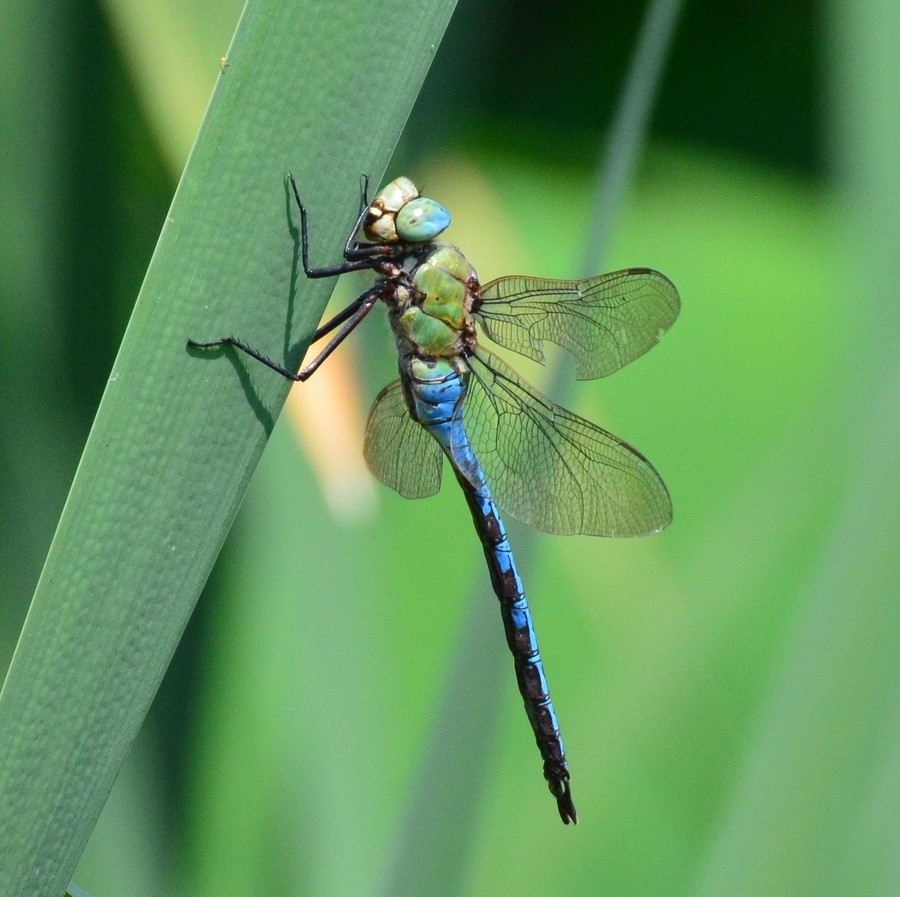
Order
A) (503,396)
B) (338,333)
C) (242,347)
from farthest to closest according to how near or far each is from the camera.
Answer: (503,396)
(338,333)
(242,347)

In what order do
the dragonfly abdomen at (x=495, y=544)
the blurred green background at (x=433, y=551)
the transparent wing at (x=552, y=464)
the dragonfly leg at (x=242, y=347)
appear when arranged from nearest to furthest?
the dragonfly leg at (x=242, y=347), the blurred green background at (x=433, y=551), the dragonfly abdomen at (x=495, y=544), the transparent wing at (x=552, y=464)

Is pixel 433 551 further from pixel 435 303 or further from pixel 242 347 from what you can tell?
pixel 242 347

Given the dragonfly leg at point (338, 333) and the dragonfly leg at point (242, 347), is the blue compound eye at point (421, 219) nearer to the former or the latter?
the dragonfly leg at point (338, 333)

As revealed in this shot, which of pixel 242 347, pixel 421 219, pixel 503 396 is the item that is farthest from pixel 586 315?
pixel 242 347

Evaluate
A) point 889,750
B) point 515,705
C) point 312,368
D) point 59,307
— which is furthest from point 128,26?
point 889,750

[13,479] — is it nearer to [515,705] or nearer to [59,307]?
[59,307]

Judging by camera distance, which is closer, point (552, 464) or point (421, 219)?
point (421, 219)

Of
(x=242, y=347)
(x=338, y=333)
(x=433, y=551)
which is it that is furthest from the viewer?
(x=433, y=551)

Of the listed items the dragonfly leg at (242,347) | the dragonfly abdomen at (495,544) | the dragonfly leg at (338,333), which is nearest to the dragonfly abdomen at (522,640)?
the dragonfly abdomen at (495,544)

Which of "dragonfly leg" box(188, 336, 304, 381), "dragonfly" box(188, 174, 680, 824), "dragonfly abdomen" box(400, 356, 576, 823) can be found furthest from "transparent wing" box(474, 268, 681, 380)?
"dragonfly leg" box(188, 336, 304, 381)

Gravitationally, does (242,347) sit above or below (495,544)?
above
